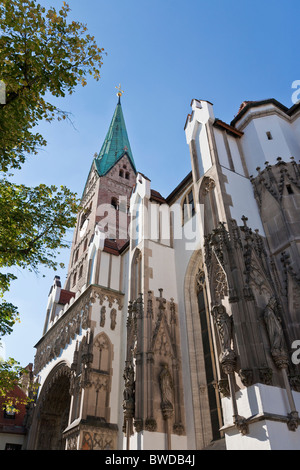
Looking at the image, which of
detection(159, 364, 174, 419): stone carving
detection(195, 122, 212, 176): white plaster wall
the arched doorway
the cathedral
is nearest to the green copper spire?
the cathedral

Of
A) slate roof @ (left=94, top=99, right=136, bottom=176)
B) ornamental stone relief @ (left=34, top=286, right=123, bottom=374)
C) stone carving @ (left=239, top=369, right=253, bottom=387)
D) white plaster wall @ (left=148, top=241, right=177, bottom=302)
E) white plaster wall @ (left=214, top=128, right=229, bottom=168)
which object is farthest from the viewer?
slate roof @ (left=94, top=99, right=136, bottom=176)

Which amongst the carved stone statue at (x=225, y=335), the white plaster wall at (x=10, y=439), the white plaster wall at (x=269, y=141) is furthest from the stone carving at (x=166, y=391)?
the white plaster wall at (x=10, y=439)

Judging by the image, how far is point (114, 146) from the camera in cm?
4459

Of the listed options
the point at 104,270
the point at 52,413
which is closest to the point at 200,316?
the point at 104,270

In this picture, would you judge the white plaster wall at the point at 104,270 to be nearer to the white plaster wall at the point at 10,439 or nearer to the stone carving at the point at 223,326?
the stone carving at the point at 223,326

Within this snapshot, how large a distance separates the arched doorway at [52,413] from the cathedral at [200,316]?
0.06 metres

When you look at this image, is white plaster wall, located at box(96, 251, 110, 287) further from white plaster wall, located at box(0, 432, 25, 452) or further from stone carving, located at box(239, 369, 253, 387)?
stone carving, located at box(239, 369, 253, 387)

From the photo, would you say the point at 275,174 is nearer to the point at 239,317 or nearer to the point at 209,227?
the point at 209,227

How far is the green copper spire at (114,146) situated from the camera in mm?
39281

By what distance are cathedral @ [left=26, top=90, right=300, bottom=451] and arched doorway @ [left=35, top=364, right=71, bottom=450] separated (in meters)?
0.06

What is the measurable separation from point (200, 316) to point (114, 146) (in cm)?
3390

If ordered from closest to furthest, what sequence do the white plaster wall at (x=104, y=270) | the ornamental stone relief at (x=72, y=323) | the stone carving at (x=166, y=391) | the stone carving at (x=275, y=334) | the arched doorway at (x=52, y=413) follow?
the stone carving at (x=275, y=334) → the stone carving at (x=166, y=391) → the ornamental stone relief at (x=72, y=323) → the white plaster wall at (x=104, y=270) → the arched doorway at (x=52, y=413)

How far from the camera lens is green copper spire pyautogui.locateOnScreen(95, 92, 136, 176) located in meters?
39.3

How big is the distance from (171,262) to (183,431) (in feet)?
21.9
